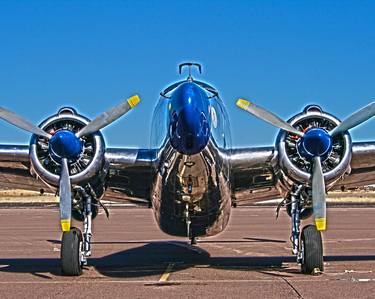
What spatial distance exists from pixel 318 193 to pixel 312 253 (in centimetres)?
131

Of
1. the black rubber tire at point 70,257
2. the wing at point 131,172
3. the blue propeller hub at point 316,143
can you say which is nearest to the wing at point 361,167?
the blue propeller hub at point 316,143

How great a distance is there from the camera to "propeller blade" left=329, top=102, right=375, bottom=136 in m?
15.0

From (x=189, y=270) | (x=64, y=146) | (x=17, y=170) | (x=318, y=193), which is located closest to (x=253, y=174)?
(x=318, y=193)

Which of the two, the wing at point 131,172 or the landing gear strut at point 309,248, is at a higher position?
the wing at point 131,172

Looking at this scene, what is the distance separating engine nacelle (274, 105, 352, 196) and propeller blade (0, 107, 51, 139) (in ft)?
16.7

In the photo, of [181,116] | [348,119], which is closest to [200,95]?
[181,116]

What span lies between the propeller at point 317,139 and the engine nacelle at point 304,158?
0.76ft

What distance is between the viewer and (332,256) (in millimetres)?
19375

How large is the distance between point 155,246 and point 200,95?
12.1 metres

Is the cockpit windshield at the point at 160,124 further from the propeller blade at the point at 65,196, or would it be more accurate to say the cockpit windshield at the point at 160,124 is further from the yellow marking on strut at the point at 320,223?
the yellow marking on strut at the point at 320,223

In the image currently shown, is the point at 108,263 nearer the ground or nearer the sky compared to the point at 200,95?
nearer the ground

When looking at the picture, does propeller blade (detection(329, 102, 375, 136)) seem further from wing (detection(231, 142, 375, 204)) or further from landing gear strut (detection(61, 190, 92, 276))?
landing gear strut (detection(61, 190, 92, 276))

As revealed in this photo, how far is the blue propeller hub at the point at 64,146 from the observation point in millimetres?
14547

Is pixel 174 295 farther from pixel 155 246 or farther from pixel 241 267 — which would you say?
pixel 155 246
